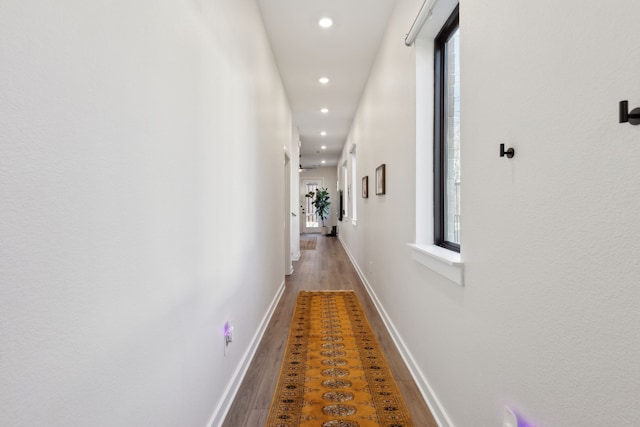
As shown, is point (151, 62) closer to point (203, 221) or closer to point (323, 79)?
point (203, 221)

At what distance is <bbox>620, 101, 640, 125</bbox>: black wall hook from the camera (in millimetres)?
658

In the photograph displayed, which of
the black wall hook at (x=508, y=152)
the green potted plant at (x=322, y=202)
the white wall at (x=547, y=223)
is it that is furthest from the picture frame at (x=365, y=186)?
the green potted plant at (x=322, y=202)

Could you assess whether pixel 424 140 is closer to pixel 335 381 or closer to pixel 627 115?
pixel 627 115

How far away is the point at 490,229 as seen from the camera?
4.12 ft

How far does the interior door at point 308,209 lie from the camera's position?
46.7 feet

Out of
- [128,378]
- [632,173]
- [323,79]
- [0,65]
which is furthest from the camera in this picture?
[323,79]

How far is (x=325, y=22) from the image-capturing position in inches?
125

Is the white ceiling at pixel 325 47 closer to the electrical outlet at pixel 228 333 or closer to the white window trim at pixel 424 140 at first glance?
the white window trim at pixel 424 140

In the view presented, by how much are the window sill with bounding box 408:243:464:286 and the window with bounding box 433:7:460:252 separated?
17 centimetres

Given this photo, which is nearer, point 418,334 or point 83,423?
point 83,423

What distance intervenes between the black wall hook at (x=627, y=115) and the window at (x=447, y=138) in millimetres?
1291

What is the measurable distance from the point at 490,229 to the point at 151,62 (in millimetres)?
1313

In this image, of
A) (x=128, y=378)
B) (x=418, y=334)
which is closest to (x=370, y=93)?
(x=418, y=334)

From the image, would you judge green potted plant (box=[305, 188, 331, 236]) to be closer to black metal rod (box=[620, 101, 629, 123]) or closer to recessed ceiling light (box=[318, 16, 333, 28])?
recessed ceiling light (box=[318, 16, 333, 28])
